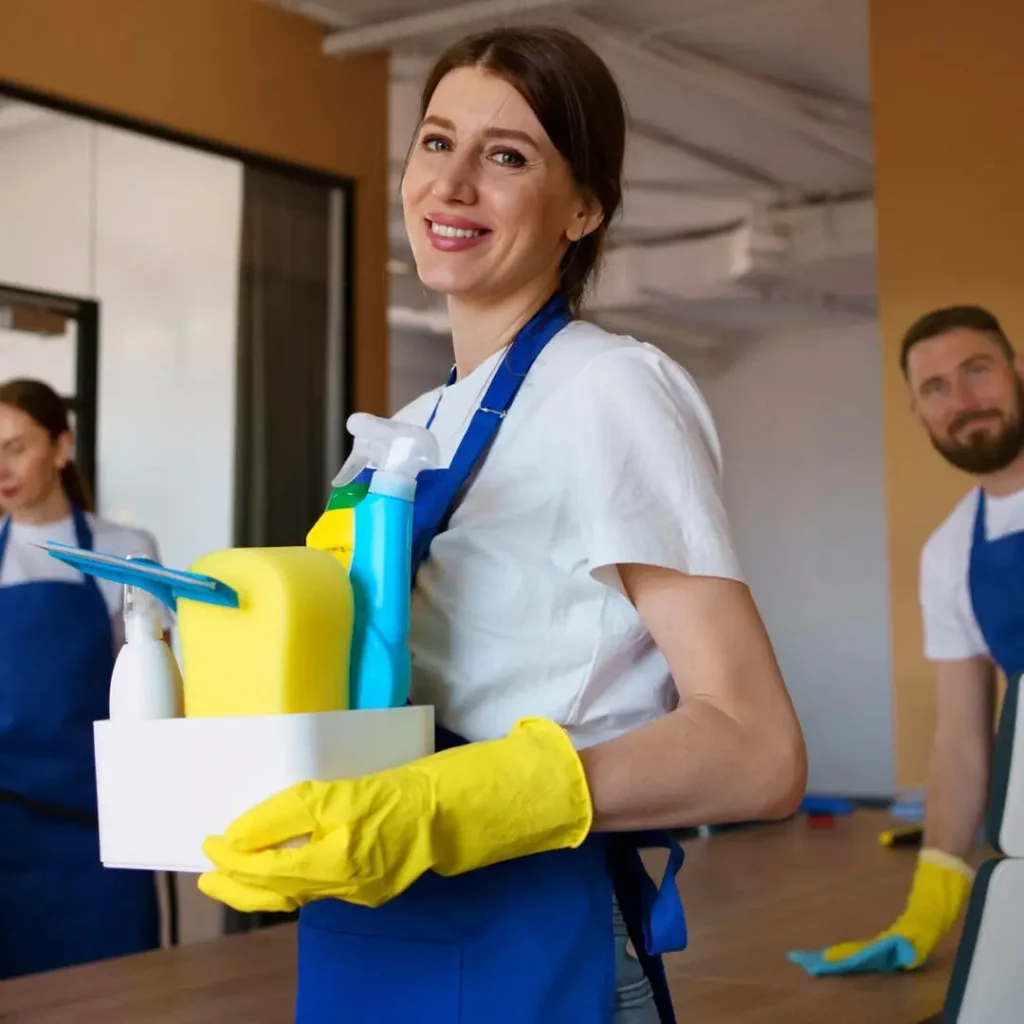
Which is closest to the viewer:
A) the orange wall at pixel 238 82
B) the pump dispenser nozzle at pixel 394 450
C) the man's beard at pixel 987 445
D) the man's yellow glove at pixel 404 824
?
the man's yellow glove at pixel 404 824

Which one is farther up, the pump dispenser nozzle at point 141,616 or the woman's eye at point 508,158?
the woman's eye at point 508,158

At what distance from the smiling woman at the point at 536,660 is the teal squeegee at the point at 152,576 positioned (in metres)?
0.12

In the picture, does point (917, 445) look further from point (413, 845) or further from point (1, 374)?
point (413, 845)

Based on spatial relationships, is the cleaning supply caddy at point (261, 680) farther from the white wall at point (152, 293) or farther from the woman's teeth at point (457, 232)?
the white wall at point (152, 293)

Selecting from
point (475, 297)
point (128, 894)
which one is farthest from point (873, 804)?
point (475, 297)

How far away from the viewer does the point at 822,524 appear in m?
7.33

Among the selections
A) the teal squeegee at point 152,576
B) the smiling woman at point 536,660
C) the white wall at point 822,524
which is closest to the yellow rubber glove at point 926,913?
the smiling woman at point 536,660

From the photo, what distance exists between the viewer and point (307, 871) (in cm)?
69

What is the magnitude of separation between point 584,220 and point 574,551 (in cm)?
29

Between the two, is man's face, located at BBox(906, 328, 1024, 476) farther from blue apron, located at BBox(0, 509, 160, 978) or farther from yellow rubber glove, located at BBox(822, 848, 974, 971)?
blue apron, located at BBox(0, 509, 160, 978)

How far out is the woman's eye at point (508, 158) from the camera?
985 mm

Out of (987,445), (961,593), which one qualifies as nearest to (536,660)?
(961,593)

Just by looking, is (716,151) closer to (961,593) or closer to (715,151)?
(715,151)

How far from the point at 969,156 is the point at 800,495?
401 centimetres
